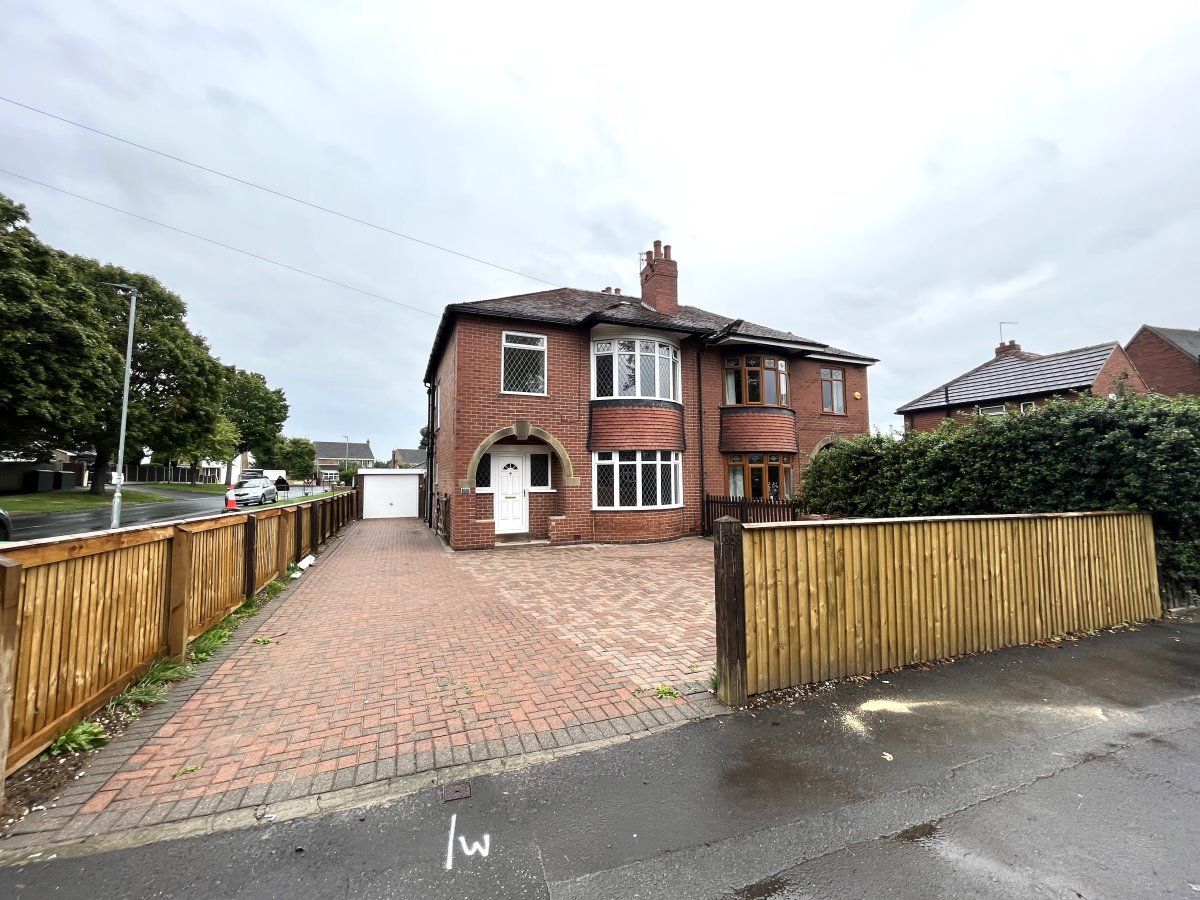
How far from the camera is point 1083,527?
570cm

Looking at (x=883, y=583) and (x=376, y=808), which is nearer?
(x=376, y=808)

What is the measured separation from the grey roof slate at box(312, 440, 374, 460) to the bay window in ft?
324

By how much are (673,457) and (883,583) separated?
10130 millimetres

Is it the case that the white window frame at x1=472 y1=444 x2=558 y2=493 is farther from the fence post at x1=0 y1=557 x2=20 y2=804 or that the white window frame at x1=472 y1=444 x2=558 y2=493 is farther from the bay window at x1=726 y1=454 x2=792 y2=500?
the fence post at x1=0 y1=557 x2=20 y2=804

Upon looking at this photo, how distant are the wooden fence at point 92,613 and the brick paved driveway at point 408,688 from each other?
1.66 ft

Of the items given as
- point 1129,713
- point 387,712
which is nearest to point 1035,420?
point 1129,713

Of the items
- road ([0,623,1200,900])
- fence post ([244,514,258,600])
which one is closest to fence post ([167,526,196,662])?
fence post ([244,514,258,600])

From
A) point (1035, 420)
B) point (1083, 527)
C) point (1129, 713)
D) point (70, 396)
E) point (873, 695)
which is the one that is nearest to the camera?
point (1129, 713)

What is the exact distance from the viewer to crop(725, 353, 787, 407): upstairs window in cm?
1596

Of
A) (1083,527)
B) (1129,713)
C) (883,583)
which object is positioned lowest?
(1129,713)

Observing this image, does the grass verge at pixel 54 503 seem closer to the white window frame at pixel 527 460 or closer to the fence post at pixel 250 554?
the white window frame at pixel 527 460

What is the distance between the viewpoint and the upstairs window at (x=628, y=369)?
13.9m

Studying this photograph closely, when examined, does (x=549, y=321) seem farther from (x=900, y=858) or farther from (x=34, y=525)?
(x=34, y=525)

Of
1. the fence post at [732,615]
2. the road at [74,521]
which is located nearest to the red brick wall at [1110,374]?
the fence post at [732,615]
